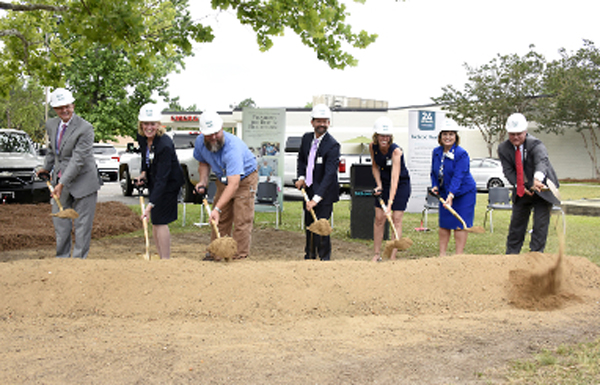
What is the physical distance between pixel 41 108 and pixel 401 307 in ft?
156

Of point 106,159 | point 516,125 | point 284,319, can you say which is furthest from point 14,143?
point 106,159

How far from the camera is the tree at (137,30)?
7.17m

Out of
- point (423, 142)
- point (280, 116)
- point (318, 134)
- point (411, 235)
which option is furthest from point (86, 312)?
point (423, 142)

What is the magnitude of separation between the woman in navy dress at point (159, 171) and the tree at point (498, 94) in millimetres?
31630

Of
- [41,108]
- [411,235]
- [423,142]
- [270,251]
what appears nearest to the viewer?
[270,251]

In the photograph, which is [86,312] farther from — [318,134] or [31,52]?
[31,52]

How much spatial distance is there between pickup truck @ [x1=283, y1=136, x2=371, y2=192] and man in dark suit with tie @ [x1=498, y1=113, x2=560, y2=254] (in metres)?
8.71

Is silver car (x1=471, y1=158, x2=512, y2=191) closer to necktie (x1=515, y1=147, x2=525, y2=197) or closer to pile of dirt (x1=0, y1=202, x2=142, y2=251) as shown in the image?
pile of dirt (x1=0, y1=202, x2=142, y2=251)

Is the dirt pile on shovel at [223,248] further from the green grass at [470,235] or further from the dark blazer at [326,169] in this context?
the green grass at [470,235]

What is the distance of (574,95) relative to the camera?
3222 centimetres

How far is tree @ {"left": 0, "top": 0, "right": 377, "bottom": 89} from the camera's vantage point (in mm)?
7168

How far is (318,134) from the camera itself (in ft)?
21.5

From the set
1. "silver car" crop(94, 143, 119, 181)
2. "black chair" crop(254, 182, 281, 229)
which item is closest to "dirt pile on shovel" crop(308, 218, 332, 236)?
"black chair" crop(254, 182, 281, 229)

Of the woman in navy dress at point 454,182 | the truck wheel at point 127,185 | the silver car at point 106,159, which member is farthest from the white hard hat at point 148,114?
the silver car at point 106,159
